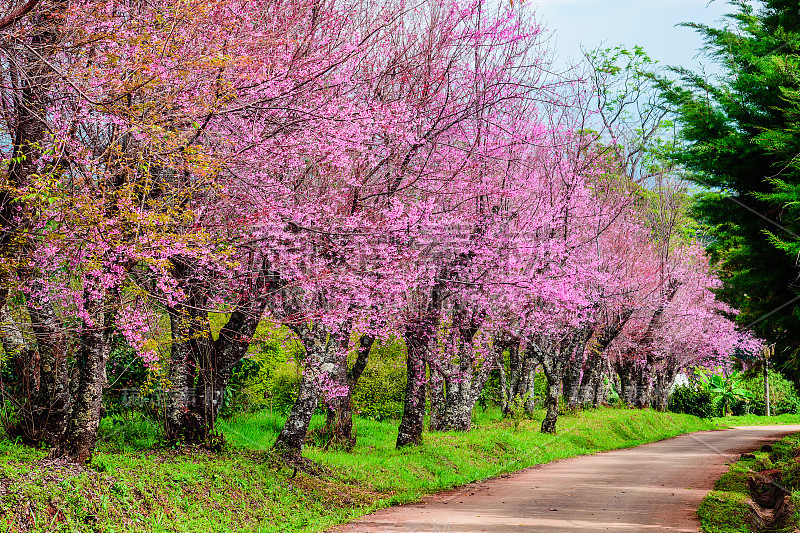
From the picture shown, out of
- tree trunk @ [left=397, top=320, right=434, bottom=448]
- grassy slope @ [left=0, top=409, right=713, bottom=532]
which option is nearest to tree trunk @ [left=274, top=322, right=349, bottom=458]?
grassy slope @ [left=0, top=409, right=713, bottom=532]

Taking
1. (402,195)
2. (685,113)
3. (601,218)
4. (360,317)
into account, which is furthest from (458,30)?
(601,218)

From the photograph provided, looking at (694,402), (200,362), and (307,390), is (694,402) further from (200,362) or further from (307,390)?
(200,362)

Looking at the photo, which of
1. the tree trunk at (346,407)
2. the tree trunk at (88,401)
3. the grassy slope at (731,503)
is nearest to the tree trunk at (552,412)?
the grassy slope at (731,503)

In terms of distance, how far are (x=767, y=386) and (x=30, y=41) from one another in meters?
49.4

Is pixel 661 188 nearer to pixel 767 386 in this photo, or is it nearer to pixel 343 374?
pixel 343 374

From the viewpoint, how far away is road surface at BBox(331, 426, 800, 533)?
10188mm

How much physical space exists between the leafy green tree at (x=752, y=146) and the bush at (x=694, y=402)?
31.5 metres

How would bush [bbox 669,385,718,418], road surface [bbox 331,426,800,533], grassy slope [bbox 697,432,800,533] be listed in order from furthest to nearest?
bush [bbox 669,385,718,418] < road surface [bbox 331,426,800,533] < grassy slope [bbox 697,432,800,533]

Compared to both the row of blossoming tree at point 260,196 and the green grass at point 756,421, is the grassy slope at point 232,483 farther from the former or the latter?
the green grass at point 756,421

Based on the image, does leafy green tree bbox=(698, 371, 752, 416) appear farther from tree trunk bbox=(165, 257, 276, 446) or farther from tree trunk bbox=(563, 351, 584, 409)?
tree trunk bbox=(165, 257, 276, 446)

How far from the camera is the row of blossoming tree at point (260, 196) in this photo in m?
7.91

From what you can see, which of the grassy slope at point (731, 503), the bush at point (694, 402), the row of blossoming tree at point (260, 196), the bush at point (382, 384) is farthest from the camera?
the bush at point (694, 402)

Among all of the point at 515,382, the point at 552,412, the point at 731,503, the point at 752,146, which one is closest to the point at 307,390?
the point at 731,503

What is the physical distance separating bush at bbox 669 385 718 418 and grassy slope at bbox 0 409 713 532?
29.9m
